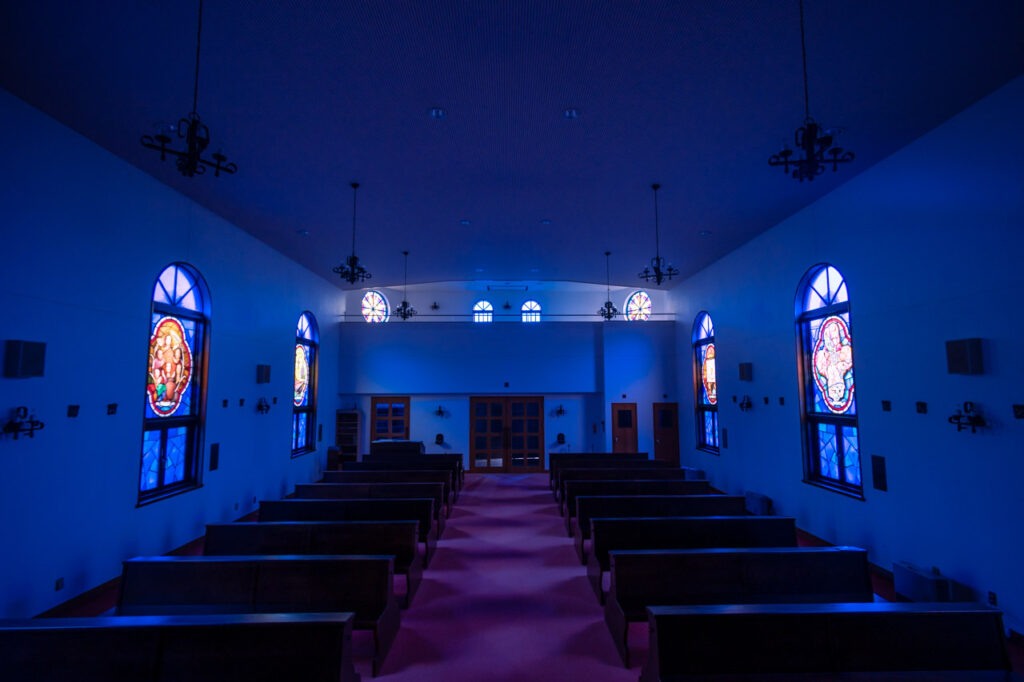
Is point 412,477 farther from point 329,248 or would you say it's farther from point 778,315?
point 778,315

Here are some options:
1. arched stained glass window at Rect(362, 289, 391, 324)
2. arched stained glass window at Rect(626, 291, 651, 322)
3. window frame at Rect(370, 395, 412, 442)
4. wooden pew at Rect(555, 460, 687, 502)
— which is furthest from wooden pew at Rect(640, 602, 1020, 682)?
arched stained glass window at Rect(362, 289, 391, 324)

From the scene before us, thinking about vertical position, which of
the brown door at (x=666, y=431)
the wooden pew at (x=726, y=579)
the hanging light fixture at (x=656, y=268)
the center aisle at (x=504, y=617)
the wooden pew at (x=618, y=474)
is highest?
the hanging light fixture at (x=656, y=268)

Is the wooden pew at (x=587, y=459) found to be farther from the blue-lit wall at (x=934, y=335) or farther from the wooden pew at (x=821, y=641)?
the wooden pew at (x=821, y=641)

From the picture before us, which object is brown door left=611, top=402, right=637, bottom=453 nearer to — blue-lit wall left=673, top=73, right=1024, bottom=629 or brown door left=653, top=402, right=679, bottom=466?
brown door left=653, top=402, right=679, bottom=466

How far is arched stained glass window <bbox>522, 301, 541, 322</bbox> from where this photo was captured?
14656 millimetres

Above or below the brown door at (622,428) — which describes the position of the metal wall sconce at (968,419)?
above

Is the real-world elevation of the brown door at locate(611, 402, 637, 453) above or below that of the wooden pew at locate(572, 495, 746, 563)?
above

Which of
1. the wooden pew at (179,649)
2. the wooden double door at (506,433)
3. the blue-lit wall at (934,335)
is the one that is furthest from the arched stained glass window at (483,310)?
the wooden pew at (179,649)

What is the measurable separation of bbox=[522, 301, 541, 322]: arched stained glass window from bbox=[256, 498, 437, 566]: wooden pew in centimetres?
958

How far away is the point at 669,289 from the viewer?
12914 millimetres

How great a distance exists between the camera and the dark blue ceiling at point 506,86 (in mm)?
3363

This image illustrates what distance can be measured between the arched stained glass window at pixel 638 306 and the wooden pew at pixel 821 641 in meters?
11.9

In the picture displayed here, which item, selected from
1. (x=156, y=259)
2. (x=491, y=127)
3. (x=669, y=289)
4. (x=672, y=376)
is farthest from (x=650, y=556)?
(x=669, y=289)

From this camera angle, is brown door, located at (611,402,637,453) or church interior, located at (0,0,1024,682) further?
brown door, located at (611,402,637,453)
